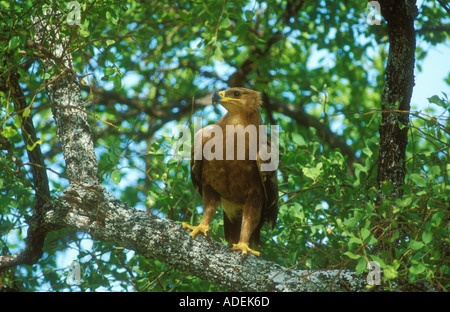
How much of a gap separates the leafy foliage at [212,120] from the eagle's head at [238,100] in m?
0.40

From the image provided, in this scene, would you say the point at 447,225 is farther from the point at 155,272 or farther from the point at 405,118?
the point at 155,272

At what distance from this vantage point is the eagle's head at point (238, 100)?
4.77 m

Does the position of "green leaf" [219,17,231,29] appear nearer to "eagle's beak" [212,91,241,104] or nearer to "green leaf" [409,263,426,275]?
"eagle's beak" [212,91,241,104]

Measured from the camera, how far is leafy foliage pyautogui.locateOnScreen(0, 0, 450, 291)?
3.17 metres

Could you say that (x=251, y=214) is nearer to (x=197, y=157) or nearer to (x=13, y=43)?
(x=197, y=157)

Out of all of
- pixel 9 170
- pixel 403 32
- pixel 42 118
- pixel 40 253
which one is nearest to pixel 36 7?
pixel 9 170

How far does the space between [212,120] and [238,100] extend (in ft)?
7.98

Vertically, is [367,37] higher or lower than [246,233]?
higher

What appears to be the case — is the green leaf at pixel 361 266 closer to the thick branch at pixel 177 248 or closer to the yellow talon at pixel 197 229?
the thick branch at pixel 177 248

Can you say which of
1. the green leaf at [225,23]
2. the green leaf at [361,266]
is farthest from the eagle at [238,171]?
the green leaf at [361,266]

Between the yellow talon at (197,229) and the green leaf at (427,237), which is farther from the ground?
the yellow talon at (197,229)

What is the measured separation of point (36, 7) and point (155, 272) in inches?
97.2

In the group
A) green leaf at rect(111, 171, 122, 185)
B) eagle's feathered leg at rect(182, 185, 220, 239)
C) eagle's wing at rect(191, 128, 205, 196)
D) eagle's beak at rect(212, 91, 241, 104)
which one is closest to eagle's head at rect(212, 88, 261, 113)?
eagle's beak at rect(212, 91, 241, 104)
